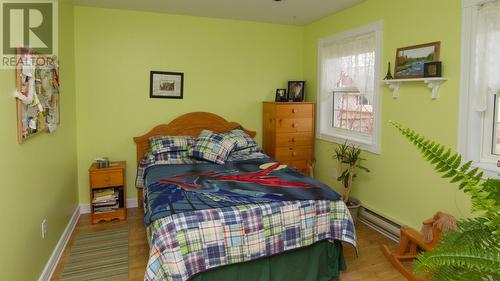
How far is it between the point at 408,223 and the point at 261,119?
7.48ft

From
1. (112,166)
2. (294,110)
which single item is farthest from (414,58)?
(112,166)

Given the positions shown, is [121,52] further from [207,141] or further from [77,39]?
[207,141]

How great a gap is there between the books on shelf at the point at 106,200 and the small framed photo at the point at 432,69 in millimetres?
3283

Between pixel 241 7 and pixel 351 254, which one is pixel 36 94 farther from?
pixel 351 254

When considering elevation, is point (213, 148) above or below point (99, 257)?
above

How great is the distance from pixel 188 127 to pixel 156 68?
32.0 inches

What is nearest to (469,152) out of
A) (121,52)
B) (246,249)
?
(246,249)

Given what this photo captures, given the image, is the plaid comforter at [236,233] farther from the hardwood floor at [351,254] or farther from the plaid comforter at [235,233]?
the hardwood floor at [351,254]

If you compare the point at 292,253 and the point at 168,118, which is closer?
the point at 292,253

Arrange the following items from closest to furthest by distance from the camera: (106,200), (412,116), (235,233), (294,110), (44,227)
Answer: (235,233)
(44,227)
(412,116)
(106,200)
(294,110)

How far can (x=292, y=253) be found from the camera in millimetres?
2377

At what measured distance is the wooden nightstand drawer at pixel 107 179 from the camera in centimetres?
353

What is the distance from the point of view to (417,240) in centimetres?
257

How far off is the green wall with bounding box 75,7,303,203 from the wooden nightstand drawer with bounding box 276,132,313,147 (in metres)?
0.50
